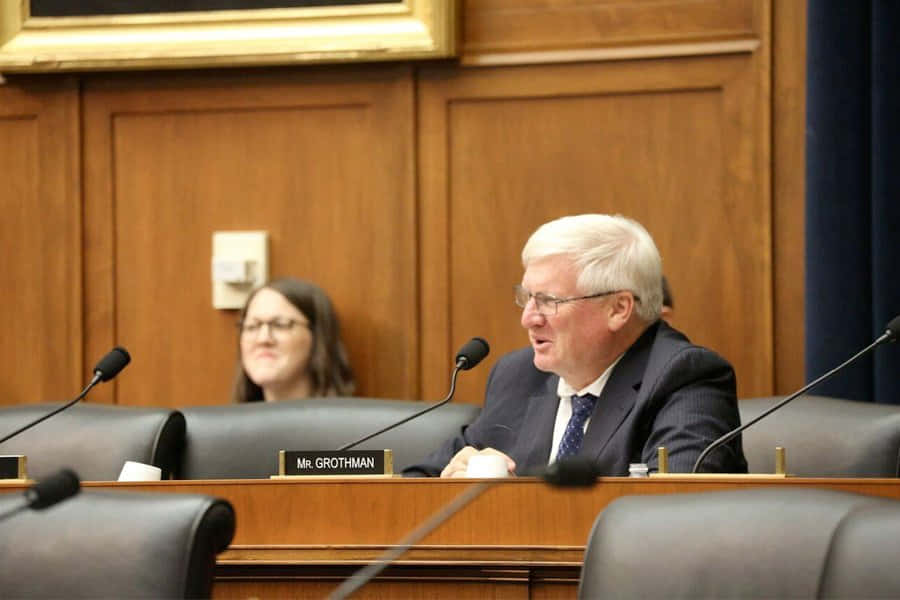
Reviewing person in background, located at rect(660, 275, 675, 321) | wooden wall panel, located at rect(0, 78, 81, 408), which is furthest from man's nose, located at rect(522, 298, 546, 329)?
wooden wall panel, located at rect(0, 78, 81, 408)

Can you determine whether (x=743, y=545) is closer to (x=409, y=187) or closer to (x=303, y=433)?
(x=303, y=433)

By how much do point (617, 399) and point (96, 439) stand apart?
1573mm

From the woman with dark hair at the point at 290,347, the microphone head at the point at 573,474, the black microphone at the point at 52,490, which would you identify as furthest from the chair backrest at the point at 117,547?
the woman with dark hair at the point at 290,347

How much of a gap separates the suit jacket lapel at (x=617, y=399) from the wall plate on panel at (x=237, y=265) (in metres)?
1.89

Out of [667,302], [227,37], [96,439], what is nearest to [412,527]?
[96,439]

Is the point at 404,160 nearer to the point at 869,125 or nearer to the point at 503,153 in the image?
the point at 503,153

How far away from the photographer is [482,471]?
3217 millimetres

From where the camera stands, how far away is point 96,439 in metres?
4.20

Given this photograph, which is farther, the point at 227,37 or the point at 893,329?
the point at 227,37

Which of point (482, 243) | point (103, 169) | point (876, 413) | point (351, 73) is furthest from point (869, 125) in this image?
point (103, 169)

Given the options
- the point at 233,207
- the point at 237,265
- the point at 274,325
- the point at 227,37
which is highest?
the point at 227,37

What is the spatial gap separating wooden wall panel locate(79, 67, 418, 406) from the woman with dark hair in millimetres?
179

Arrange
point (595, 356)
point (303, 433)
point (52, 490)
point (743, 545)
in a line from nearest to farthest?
1. point (743, 545)
2. point (52, 490)
3. point (595, 356)
4. point (303, 433)

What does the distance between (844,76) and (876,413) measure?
1177mm
